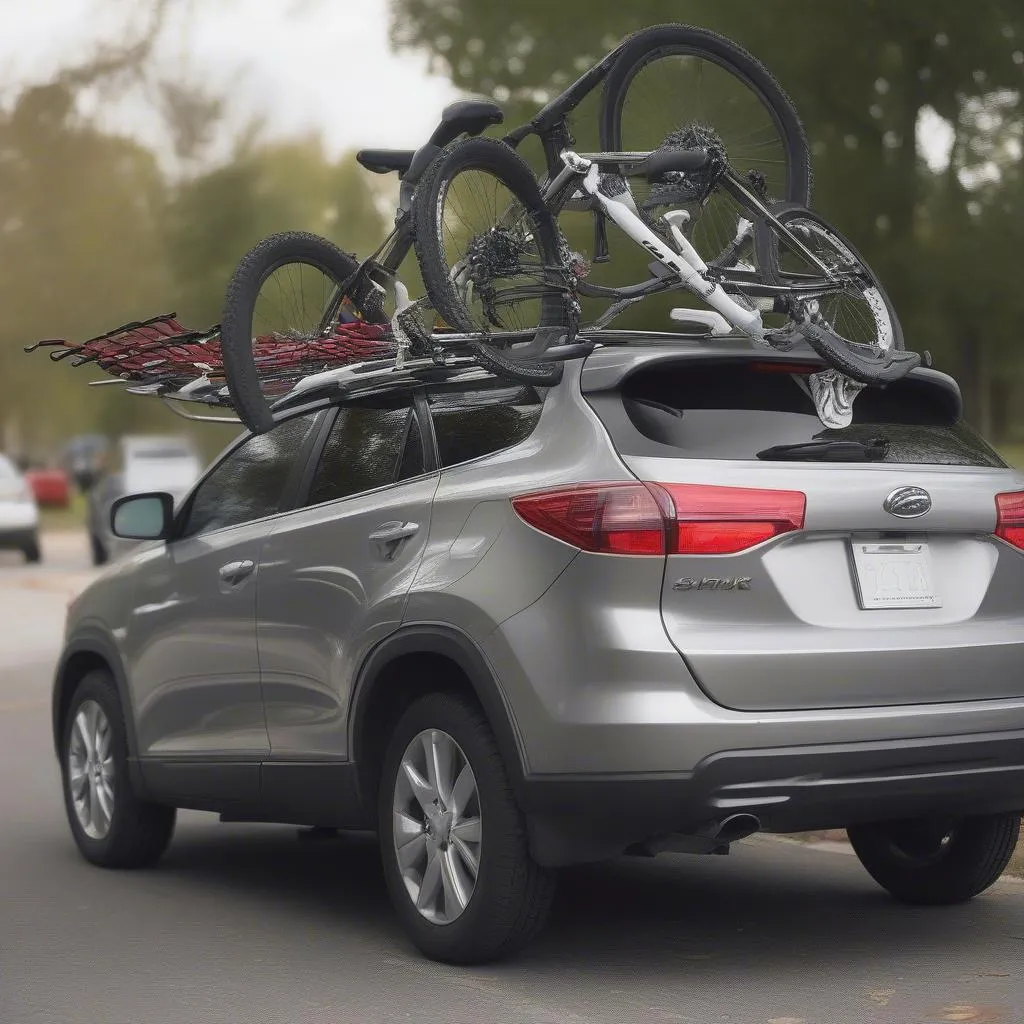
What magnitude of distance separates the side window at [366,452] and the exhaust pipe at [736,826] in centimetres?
148

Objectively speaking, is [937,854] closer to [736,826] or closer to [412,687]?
[736,826]

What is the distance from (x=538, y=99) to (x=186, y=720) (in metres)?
12.2

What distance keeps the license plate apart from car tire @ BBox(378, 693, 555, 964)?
→ 1099mm

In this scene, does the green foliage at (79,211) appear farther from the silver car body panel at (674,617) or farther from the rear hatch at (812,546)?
the rear hatch at (812,546)

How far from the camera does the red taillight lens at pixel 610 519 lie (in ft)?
18.2

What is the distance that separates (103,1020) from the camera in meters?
5.59

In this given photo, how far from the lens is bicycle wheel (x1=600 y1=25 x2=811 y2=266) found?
24.6ft

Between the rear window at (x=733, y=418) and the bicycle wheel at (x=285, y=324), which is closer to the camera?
the rear window at (x=733, y=418)

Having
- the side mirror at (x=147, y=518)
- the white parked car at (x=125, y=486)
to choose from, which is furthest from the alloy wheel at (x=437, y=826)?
the white parked car at (x=125, y=486)

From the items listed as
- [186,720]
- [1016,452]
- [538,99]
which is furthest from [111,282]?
[186,720]

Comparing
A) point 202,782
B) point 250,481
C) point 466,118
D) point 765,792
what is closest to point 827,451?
point 765,792

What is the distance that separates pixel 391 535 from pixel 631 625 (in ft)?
3.42

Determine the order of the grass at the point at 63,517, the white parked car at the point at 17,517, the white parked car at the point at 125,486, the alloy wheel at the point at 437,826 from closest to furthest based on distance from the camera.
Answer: the alloy wheel at the point at 437,826 < the white parked car at the point at 125,486 < the white parked car at the point at 17,517 < the grass at the point at 63,517

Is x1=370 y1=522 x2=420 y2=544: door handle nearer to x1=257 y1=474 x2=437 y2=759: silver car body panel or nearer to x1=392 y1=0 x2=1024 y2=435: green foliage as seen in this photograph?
x1=257 y1=474 x2=437 y2=759: silver car body panel
